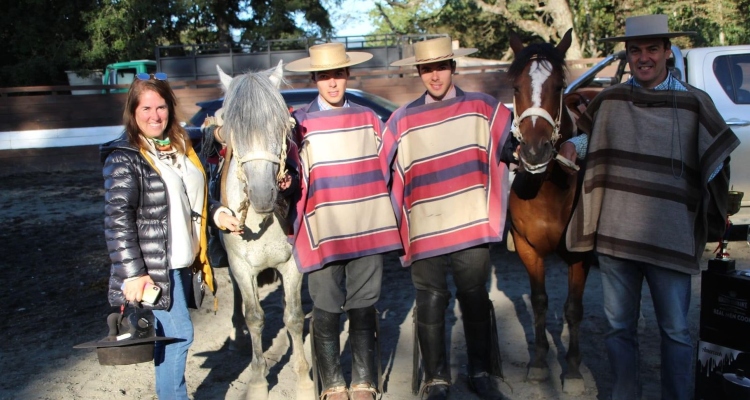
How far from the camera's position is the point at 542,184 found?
3691mm

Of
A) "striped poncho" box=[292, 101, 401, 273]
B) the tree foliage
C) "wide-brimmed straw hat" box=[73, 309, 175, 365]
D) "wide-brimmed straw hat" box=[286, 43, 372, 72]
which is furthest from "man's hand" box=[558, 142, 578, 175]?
the tree foliage

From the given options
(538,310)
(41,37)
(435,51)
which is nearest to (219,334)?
(538,310)

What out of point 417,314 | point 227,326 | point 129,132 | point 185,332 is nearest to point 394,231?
point 417,314

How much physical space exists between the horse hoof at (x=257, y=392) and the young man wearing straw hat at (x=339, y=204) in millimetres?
631

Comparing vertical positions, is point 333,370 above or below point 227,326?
above

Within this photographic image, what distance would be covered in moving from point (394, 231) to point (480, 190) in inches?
19.4

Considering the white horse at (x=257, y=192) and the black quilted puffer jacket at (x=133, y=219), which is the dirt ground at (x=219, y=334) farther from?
the black quilted puffer jacket at (x=133, y=219)

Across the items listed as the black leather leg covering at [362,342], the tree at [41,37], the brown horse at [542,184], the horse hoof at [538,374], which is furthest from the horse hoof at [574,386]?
→ the tree at [41,37]

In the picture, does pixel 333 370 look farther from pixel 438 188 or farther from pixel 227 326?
pixel 227 326

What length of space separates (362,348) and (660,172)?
1.70m

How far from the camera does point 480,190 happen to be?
11.2 ft

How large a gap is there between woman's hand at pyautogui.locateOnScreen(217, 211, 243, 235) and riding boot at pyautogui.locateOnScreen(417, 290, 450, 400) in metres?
1.05

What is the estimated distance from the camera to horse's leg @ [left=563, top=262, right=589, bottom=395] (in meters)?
3.76

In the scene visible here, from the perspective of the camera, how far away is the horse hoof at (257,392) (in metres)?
3.86
